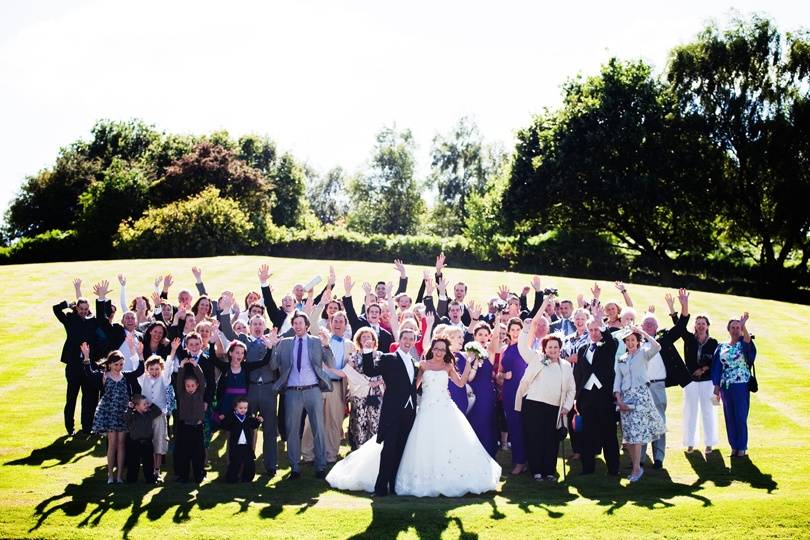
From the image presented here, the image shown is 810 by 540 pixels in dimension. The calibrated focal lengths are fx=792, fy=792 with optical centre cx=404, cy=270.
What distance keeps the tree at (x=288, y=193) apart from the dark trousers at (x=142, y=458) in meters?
61.0

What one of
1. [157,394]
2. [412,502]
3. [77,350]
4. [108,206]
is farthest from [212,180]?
[412,502]

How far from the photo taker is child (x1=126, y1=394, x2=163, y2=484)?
1028cm

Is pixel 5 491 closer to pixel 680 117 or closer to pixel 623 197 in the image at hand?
pixel 623 197

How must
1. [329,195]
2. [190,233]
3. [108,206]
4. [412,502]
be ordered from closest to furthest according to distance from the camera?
[412,502]
[190,233]
[108,206]
[329,195]

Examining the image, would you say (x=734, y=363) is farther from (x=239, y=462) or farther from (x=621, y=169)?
(x=621, y=169)

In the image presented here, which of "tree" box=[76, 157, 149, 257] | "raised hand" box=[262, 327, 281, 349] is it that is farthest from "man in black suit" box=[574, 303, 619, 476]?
"tree" box=[76, 157, 149, 257]

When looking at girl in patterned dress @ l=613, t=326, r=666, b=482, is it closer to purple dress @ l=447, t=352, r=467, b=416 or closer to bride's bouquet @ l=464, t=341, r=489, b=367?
bride's bouquet @ l=464, t=341, r=489, b=367

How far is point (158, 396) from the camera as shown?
10.5 meters

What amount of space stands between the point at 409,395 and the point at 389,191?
7214cm

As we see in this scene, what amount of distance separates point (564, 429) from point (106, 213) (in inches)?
1847

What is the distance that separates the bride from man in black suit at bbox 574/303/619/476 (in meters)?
1.79

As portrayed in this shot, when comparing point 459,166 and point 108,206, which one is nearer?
point 108,206

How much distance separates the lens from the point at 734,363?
11844 mm

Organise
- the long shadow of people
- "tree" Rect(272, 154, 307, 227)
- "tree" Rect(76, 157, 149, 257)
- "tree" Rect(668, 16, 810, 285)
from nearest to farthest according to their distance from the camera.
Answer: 1. the long shadow of people
2. "tree" Rect(668, 16, 810, 285)
3. "tree" Rect(76, 157, 149, 257)
4. "tree" Rect(272, 154, 307, 227)
